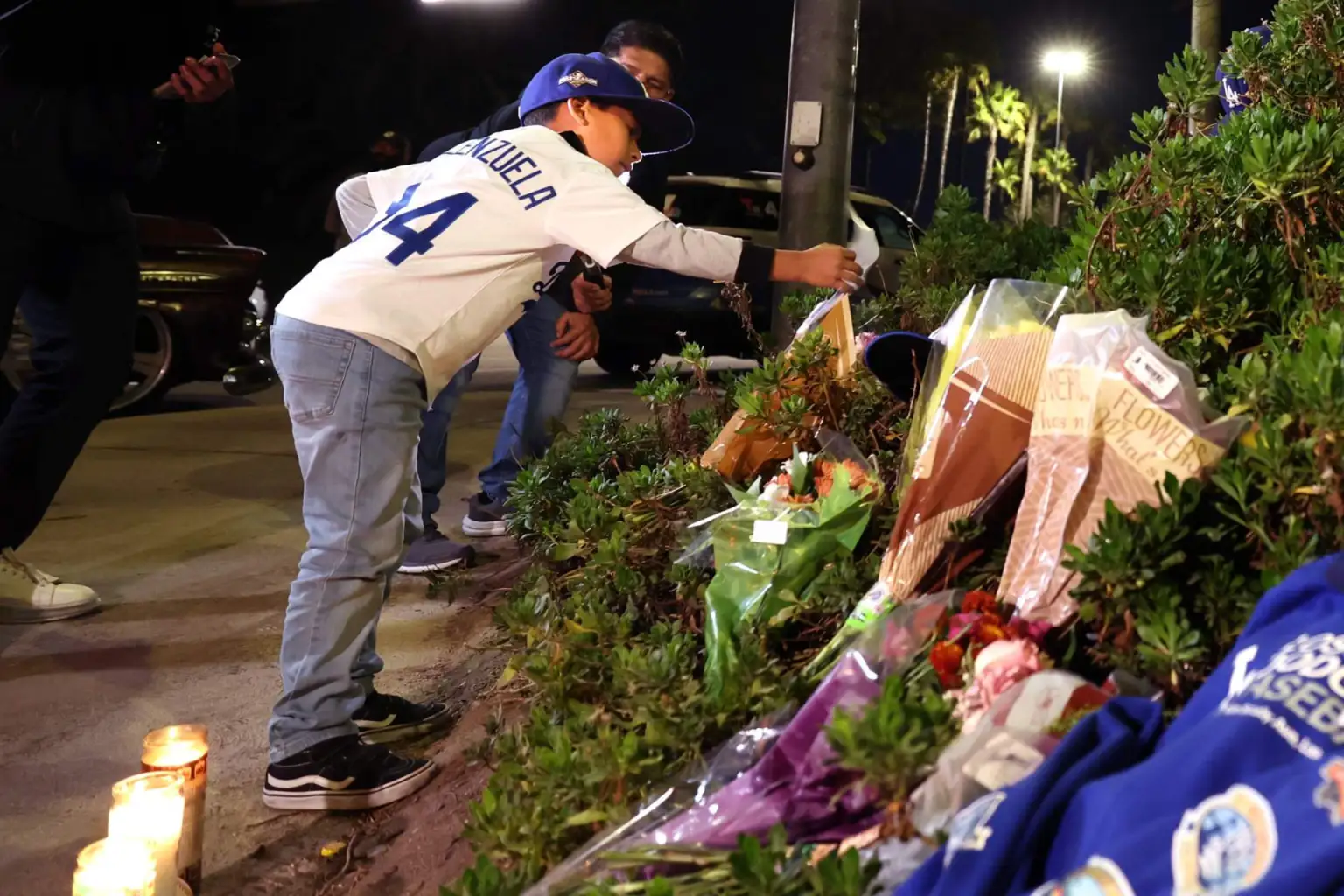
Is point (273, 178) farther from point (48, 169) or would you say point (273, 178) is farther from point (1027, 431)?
point (1027, 431)

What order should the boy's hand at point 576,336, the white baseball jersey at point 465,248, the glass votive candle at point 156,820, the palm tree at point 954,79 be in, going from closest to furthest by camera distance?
1. the glass votive candle at point 156,820
2. the white baseball jersey at point 465,248
3. the boy's hand at point 576,336
4. the palm tree at point 954,79

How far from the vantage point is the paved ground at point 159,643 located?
9.45ft

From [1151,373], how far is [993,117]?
41002 mm

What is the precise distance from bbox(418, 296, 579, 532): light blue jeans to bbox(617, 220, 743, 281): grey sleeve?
2.14 m

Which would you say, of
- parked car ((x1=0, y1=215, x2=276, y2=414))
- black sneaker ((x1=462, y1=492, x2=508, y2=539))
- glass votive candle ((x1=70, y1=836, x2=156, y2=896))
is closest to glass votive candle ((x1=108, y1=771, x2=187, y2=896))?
glass votive candle ((x1=70, y1=836, x2=156, y2=896))

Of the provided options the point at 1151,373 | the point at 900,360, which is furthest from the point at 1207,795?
the point at 900,360

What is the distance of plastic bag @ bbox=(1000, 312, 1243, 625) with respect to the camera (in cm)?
165

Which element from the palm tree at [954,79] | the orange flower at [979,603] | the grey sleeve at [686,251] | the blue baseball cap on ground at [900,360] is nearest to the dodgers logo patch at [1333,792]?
the orange flower at [979,603]

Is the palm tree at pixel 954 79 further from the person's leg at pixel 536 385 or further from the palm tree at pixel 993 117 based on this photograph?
the person's leg at pixel 536 385

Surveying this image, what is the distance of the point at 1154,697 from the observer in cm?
149

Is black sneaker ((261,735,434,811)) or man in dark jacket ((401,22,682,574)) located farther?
man in dark jacket ((401,22,682,574))

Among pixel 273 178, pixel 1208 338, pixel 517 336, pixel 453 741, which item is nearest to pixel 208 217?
pixel 273 178

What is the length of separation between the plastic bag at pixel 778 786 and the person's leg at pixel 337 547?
1365 millimetres

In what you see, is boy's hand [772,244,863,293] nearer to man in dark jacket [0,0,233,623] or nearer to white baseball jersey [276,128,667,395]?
white baseball jersey [276,128,667,395]
